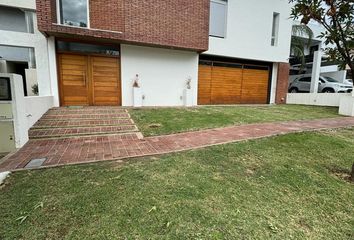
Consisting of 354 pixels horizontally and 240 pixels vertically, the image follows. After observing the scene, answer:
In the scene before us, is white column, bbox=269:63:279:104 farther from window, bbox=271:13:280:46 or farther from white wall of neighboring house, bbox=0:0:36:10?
white wall of neighboring house, bbox=0:0:36:10

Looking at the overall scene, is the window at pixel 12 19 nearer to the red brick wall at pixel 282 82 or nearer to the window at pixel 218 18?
the window at pixel 218 18

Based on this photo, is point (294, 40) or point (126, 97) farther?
point (294, 40)

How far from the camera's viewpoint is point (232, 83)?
12.9 meters

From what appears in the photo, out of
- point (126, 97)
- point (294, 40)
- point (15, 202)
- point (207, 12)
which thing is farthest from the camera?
point (294, 40)

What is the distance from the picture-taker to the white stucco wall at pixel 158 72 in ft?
32.0

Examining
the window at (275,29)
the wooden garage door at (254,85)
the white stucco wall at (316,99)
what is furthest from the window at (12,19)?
the white stucco wall at (316,99)

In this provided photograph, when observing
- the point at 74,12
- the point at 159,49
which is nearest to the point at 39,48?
the point at 74,12

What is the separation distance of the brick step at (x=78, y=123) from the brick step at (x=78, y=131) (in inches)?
10.5

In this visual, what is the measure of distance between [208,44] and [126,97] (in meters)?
4.83

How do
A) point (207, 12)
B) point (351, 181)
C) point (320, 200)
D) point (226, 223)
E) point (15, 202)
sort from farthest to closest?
1. point (207, 12)
2. point (351, 181)
3. point (320, 200)
4. point (15, 202)
5. point (226, 223)

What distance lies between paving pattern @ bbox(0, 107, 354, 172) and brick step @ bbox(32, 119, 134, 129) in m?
0.92

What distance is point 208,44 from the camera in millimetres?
10836

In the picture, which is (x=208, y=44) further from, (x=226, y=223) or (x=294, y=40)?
(x=294, y=40)

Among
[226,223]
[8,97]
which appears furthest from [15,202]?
[8,97]
